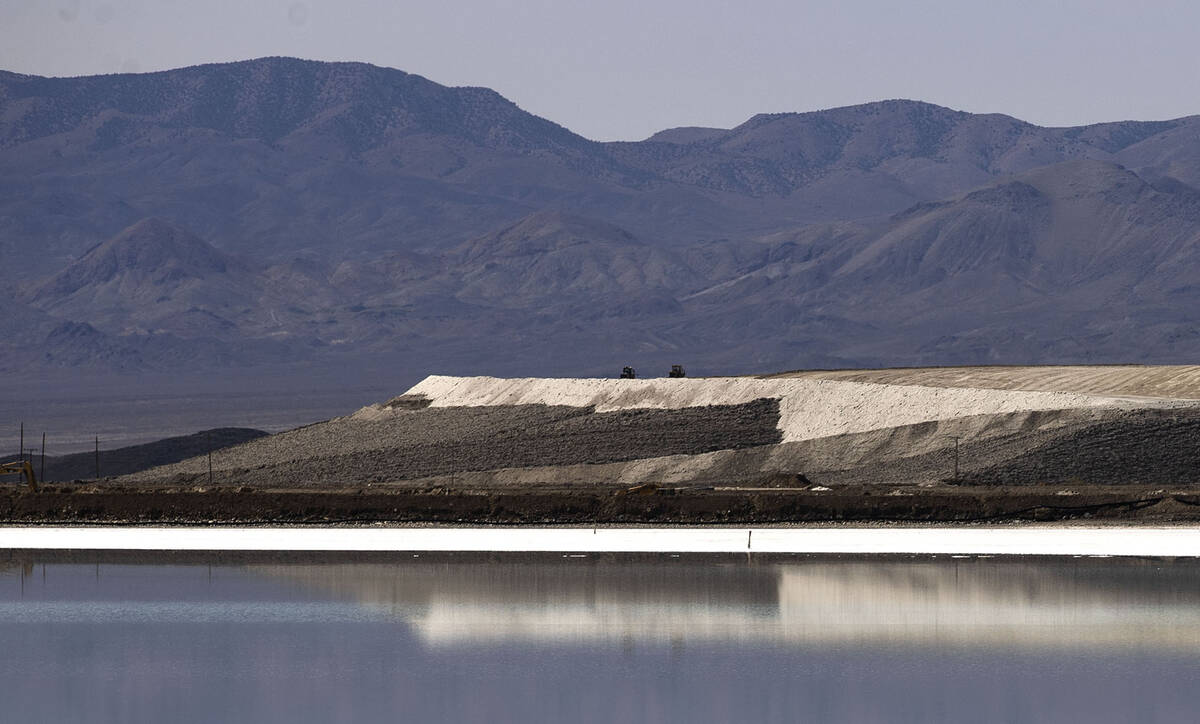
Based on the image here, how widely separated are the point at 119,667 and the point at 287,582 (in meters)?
9.79

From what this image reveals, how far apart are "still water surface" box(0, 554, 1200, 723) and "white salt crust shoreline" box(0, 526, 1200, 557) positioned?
2312 millimetres

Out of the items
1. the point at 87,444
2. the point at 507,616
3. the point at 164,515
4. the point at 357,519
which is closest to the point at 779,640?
the point at 507,616

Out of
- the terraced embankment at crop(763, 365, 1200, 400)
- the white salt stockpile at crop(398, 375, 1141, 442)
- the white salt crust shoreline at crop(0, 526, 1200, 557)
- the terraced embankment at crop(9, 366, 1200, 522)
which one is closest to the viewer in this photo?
the white salt crust shoreline at crop(0, 526, 1200, 557)

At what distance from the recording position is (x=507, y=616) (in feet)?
113

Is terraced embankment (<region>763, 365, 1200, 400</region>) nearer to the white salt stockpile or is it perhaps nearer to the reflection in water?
the white salt stockpile

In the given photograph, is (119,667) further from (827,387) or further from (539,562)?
(827,387)

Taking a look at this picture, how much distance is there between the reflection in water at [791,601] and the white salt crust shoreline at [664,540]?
9.66 ft

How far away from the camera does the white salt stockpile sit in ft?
214

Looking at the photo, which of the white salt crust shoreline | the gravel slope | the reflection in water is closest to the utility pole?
the gravel slope

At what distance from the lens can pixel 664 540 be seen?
47406 millimetres

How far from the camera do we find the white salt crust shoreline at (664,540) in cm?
4494

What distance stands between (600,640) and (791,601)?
5.55 meters

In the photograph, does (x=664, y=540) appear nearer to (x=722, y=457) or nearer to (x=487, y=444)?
(x=722, y=457)

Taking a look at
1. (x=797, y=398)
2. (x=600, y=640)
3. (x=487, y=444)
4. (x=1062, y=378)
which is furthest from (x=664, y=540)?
(x=1062, y=378)
